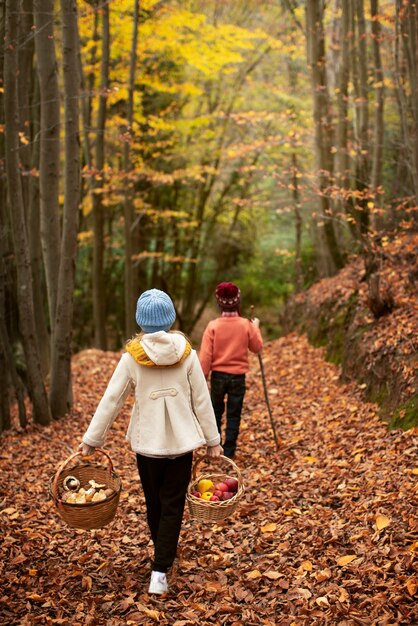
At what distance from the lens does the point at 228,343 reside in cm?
663

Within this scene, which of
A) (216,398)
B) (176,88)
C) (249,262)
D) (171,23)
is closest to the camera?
(216,398)

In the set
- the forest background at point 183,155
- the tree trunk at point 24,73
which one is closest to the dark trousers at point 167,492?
the forest background at point 183,155

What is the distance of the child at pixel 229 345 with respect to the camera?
6594 mm

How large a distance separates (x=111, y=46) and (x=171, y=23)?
1626mm

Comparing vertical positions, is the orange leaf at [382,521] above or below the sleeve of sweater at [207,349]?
below

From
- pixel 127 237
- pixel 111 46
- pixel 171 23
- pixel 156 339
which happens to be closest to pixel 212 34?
pixel 171 23

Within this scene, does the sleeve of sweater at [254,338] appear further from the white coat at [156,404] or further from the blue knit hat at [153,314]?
the blue knit hat at [153,314]

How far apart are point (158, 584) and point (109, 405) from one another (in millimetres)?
1285

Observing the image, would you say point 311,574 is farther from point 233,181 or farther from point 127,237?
point 233,181

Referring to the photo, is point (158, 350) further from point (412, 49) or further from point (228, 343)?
point (412, 49)

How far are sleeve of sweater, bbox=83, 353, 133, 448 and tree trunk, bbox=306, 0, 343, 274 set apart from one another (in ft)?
32.2

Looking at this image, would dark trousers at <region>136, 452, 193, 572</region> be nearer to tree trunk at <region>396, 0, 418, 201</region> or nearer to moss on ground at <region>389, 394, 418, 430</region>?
moss on ground at <region>389, 394, 418, 430</region>

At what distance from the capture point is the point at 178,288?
2236 cm

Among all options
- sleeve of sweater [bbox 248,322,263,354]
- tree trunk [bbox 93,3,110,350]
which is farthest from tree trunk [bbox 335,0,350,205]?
sleeve of sweater [bbox 248,322,263,354]
